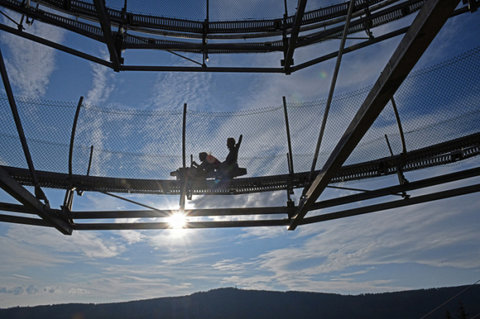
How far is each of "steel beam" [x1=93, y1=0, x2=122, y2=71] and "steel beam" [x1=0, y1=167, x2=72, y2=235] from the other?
3.35 meters

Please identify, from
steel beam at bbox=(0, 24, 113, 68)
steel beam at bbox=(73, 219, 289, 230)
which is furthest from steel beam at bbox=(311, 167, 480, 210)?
steel beam at bbox=(0, 24, 113, 68)

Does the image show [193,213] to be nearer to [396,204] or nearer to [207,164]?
[207,164]

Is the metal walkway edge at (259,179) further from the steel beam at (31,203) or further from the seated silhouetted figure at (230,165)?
the steel beam at (31,203)

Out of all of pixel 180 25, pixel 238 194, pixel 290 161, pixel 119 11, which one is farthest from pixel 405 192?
pixel 119 11

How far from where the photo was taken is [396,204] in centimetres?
797

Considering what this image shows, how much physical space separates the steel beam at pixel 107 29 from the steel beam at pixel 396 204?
606 centimetres

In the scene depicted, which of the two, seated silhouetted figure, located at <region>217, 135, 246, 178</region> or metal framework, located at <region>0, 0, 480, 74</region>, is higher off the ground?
metal framework, located at <region>0, 0, 480, 74</region>

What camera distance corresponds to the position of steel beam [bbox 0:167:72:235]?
6311 mm

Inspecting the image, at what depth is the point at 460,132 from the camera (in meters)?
7.53

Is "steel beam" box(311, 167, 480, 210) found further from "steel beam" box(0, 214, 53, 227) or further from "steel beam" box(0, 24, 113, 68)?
"steel beam" box(0, 214, 53, 227)

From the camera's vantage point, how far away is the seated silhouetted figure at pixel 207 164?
9570 millimetres

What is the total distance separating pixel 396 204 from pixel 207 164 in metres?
4.88

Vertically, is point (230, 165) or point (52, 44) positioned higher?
point (52, 44)

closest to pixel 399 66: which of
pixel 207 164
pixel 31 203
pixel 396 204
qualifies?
pixel 396 204
